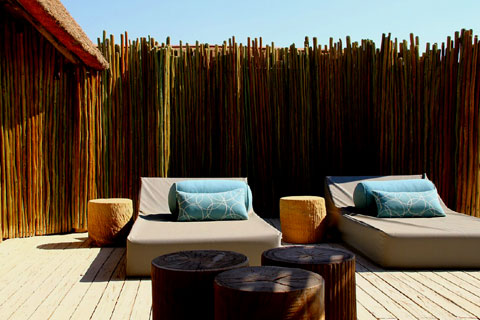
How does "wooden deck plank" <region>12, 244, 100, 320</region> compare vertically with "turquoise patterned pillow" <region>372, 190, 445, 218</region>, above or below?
below

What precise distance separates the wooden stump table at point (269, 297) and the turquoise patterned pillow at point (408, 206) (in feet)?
7.94

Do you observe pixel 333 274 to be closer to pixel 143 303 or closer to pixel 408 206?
pixel 143 303

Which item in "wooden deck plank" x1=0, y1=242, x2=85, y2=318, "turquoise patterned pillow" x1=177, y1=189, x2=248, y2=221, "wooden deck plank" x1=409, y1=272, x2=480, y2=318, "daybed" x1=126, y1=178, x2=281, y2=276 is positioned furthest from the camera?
"turquoise patterned pillow" x1=177, y1=189, x2=248, y2=221

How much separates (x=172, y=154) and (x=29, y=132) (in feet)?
4.68

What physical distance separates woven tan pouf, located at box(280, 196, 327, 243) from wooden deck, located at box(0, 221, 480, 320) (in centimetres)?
63

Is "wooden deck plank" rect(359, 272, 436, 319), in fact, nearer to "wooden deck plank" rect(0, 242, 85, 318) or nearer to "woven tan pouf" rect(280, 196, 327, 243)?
"woven tan pouf" rect(280, 196, 327, 243)

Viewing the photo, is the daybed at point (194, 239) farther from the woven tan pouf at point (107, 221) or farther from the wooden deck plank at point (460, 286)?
the wooden deck plank at point (460, 286)

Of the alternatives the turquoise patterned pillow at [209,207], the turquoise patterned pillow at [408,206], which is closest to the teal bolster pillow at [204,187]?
the turquoise patterned pillow at [209,207]

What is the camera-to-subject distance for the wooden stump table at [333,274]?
2.03m

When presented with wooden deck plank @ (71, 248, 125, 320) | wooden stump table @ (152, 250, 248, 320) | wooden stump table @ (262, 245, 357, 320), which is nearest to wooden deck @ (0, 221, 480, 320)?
wooden deck plank @ (71, 248, 125, 320)

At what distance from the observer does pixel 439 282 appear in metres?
2.97

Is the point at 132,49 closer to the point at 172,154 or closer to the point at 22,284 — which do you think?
the point at 172,154

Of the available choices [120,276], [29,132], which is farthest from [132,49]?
[120,276]

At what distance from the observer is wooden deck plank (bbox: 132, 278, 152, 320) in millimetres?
2410
